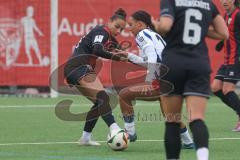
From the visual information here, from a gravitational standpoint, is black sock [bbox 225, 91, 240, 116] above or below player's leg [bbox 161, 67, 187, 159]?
below

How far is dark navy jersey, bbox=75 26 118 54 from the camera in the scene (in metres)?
11.0

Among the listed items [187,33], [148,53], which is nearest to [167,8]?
[187,33]

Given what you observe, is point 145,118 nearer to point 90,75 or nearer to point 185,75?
point 90,75

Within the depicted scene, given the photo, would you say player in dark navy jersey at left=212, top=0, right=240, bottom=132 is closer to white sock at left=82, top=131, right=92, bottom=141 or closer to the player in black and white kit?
white sock at left=82, top=131, right=92, bottom=141

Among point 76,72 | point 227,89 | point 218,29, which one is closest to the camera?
point 218,29

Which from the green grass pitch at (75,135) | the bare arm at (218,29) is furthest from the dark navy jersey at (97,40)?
the bare arm at (218,29)

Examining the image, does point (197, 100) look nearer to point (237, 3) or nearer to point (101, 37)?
point (101, 37)

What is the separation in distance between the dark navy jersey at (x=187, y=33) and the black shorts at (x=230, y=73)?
578 centimetres

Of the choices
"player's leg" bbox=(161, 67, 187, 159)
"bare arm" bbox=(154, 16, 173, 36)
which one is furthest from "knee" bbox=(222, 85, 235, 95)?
"bare arm" bbox=(154, 16, 173, 36)

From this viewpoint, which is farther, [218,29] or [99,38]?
[99,38]

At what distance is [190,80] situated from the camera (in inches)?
310

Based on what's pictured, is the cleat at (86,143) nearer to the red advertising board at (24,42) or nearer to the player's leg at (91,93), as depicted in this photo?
the player's leg at (91,93)

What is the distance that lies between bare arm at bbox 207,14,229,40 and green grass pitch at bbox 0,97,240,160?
2041mm

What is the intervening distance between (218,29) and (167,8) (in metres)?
0.71
